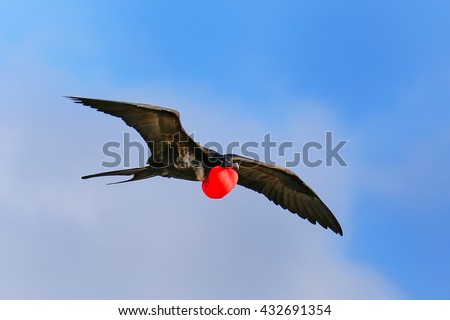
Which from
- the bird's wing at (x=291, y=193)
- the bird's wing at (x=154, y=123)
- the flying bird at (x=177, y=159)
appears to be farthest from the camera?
the bird's wing at (x=291, y=193)

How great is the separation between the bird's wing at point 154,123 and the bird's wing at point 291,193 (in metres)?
1.36

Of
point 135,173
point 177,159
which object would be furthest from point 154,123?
point 135,173

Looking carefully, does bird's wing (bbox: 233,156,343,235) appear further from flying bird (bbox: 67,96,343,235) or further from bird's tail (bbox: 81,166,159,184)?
bird's tail (bbox: 81,166,159,184)

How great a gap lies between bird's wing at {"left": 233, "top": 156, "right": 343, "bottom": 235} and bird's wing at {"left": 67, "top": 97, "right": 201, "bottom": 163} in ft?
4.47

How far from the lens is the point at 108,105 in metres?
8.86

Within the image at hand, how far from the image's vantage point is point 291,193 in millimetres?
10930

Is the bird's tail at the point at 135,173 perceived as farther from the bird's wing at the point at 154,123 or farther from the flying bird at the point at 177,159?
the bird's wing at the point at 154,123

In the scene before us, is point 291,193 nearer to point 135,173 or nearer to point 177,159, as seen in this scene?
point 177,159

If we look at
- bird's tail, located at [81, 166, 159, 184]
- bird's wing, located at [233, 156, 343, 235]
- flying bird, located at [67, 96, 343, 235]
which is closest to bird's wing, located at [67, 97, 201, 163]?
flying bird, located at [67, 96, 343, 235]

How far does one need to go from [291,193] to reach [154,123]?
2531 mm

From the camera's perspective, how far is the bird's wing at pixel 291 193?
1067 cm

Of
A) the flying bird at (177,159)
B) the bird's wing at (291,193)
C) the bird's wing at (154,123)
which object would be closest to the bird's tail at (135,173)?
the flying bird at (177,159)
